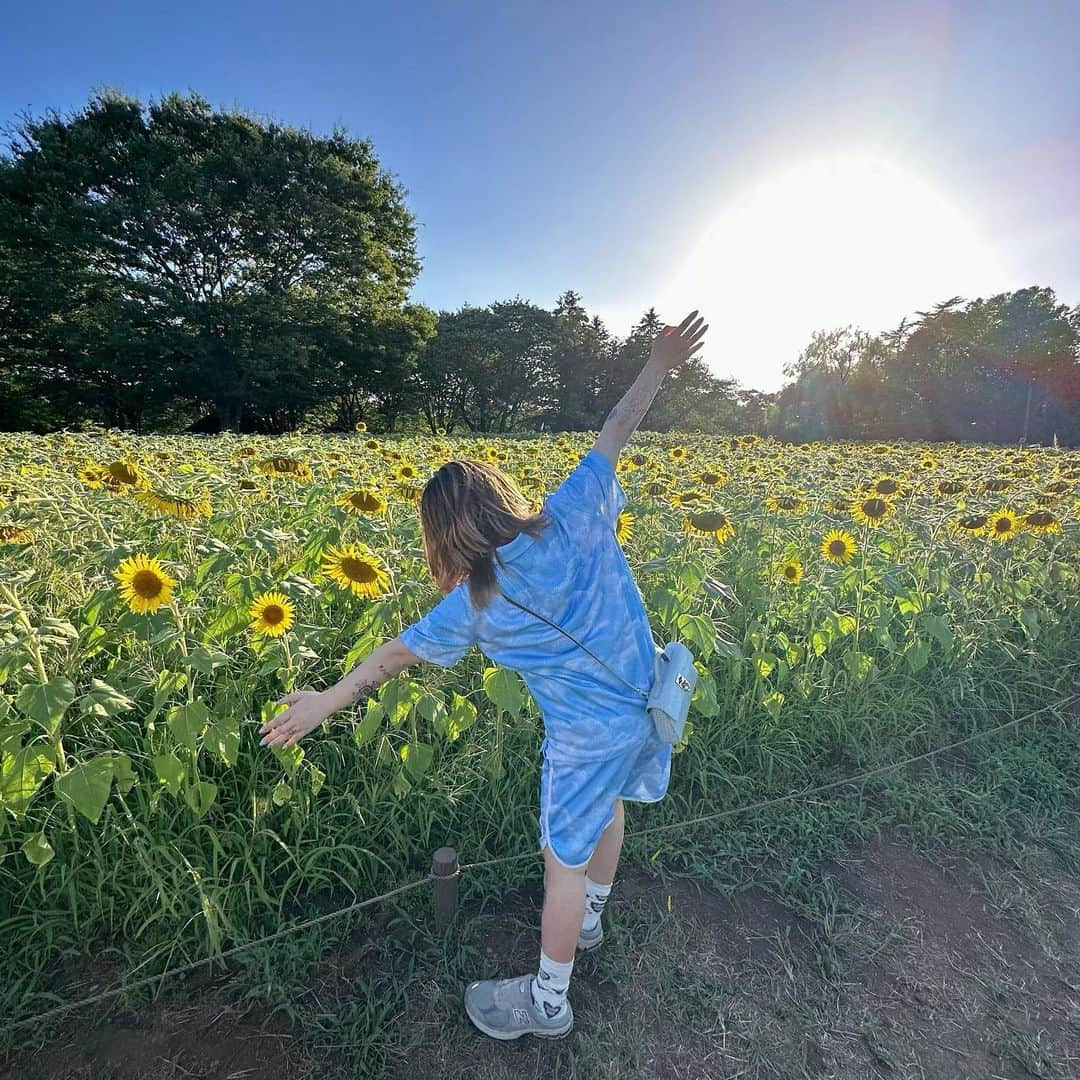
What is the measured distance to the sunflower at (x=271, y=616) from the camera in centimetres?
165

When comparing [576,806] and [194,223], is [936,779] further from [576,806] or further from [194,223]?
[194,223]

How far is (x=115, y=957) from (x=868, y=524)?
3.53 m

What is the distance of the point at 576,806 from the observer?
4.50ft

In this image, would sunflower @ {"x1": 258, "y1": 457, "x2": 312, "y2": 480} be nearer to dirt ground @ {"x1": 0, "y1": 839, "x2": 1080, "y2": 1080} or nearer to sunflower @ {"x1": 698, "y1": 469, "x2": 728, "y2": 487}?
dirt ground @ {"x1": 0, "y1": 839, "x2": 1080, "y2": 1080}

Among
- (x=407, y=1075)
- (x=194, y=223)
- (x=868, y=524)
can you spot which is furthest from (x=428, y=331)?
(x=407, y=1075)

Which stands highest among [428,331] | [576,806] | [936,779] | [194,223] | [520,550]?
[194,223]

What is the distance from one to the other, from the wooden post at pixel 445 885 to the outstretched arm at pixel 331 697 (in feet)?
1.92

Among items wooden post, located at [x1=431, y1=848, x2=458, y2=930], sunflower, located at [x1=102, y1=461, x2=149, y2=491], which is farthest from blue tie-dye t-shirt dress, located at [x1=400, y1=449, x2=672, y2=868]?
sunflower, located at [x1=102, y1=461, x2=149, y2=491]

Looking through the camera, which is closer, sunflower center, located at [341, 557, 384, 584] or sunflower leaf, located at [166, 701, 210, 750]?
sunflower leaf, located at [166, 701, 210, 750]

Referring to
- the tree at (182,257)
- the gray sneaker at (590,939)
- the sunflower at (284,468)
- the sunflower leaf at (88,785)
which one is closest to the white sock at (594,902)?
the gray sneaker at (590,939)

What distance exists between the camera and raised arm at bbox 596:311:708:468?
1.59m

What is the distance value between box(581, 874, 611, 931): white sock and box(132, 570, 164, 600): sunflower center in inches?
58.8

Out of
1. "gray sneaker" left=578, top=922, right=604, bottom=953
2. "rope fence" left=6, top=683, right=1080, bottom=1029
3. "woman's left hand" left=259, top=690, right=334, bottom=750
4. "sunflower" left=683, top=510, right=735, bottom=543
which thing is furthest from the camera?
"sunflower" left=683, top=510, right=735, bottom=543

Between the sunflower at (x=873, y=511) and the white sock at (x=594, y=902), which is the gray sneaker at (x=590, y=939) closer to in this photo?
the white sock at (x=594, y=902)
